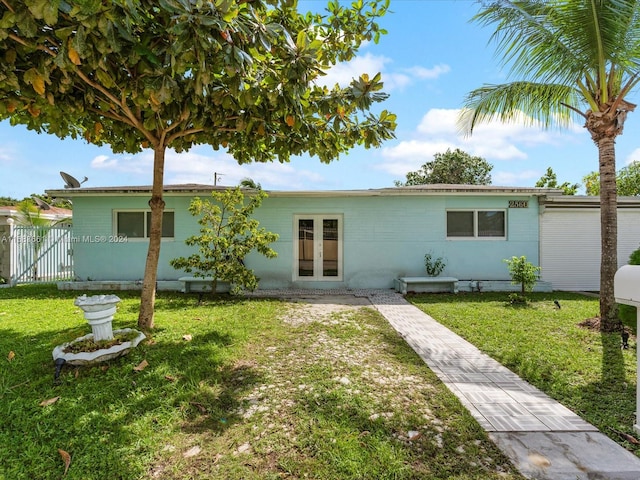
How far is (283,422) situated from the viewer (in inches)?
113

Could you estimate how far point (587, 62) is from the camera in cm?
562

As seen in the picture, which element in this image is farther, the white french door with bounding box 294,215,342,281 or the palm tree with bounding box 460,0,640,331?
the white french door with bounding box 294,215,342,281

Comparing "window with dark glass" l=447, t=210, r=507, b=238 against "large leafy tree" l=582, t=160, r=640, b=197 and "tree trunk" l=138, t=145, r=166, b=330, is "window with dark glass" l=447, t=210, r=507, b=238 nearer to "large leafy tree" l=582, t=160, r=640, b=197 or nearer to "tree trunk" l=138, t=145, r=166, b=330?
"tree trunk" l=138, t=145, r=166, b=330

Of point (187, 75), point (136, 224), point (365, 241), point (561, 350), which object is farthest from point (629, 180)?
point (136, 224)

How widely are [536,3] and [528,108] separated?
196 cm

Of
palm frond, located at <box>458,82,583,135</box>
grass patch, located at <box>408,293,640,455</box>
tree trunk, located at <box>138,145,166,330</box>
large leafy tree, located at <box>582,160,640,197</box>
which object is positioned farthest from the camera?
large leafy tree, located at <box>582,160,640,197</box>

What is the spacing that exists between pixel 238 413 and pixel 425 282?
7.76 meters

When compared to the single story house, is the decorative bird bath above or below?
below

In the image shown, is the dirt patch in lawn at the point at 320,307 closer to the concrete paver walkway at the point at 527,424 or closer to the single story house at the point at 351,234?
the single story house at the point at 351,234

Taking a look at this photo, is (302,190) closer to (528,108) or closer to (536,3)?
(528,108)

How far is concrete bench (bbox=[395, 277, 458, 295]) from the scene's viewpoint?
31.2 feet

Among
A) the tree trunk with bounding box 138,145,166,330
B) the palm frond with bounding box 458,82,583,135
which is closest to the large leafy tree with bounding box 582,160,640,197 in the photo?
the palm frond with bounding box 458,82,583,135

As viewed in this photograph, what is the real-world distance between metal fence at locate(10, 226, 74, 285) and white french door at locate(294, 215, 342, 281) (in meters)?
7.87

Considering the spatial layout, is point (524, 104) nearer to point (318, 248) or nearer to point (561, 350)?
point (561, 350)
